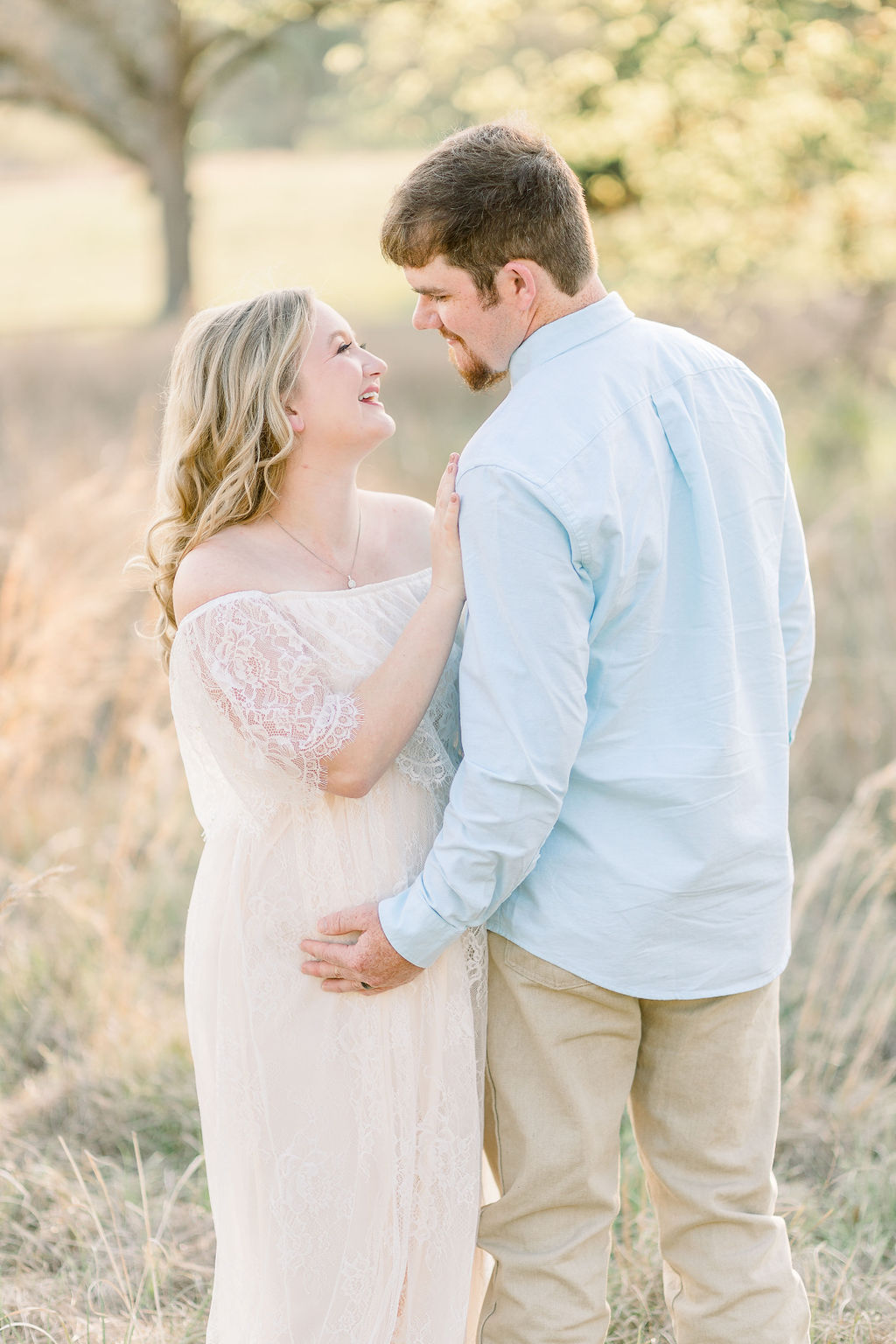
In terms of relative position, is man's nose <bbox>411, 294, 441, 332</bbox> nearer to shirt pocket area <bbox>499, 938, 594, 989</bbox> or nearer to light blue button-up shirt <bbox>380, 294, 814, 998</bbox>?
light blue button-up shirt <bbox>380, 294, 814, 998</bbox>

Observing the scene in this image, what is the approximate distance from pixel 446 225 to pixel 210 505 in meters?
0.60

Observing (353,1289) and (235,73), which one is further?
(235,73)

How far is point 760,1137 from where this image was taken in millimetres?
2014

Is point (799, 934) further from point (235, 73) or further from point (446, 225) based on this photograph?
point (235, 73)

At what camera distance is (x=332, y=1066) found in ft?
6.53

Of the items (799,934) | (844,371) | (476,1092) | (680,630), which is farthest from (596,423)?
(844,371)

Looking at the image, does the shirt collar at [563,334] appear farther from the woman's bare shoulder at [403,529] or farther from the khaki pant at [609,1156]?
the khaki pant at [609,1156]

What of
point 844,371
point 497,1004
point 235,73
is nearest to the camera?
point 497,1004

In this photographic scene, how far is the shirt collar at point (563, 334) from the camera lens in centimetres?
181

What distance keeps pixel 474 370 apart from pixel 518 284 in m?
0.17

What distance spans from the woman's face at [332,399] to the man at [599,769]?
0.74 ft

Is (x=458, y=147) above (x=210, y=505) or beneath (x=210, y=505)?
above

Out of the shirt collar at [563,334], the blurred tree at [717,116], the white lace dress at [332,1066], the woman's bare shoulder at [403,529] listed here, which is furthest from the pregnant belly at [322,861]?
the blurred tree at [717,116]

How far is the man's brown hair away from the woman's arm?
0.30m
